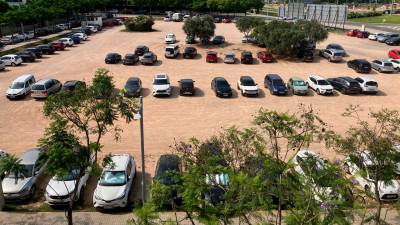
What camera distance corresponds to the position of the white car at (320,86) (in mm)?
34344

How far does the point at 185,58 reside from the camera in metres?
49.5

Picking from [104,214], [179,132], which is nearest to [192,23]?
[179,132]

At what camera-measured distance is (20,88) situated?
33344 millimetres

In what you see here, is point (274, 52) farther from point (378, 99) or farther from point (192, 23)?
point (378, 99)

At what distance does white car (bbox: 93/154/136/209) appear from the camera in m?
17.3

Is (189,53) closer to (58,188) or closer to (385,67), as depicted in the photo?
(385,67)

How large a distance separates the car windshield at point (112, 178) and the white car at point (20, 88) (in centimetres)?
1783

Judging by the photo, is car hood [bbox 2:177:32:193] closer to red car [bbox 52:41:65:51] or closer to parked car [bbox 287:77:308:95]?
parked car [bbox 287:77:308:95]

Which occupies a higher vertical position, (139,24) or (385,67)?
(139,24)

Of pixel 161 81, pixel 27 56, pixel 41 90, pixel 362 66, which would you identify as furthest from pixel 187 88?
pixel 27 56

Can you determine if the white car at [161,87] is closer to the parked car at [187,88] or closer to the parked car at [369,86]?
the parked car at [187,88]

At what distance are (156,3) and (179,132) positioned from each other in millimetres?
89134

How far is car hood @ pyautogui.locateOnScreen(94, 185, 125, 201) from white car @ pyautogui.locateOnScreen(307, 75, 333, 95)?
21.9 m

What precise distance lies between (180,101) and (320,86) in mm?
12044
